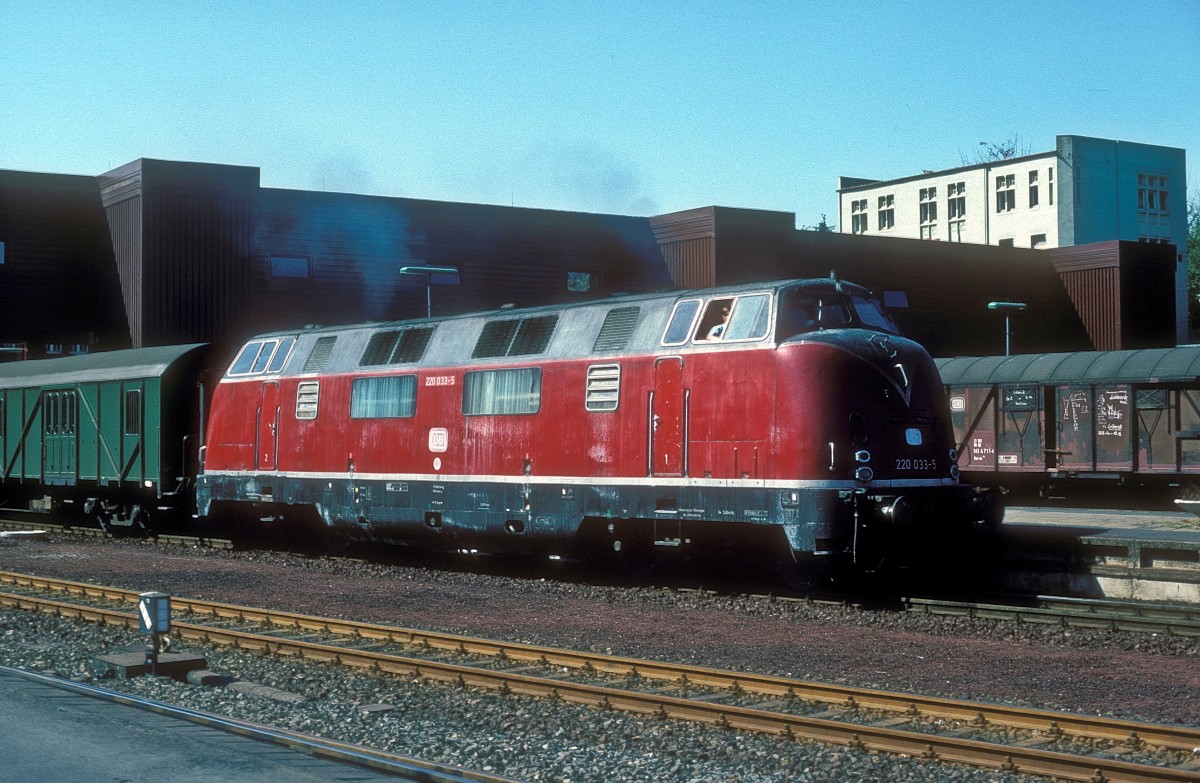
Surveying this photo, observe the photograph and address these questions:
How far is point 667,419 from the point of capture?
16375mm

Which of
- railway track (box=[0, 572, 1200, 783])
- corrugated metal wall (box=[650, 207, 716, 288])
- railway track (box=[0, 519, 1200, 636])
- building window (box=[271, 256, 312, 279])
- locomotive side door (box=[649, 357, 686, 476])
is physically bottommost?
railway track (box=[0, 572, 1200, 783])

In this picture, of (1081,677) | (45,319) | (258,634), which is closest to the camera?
(1081,677)

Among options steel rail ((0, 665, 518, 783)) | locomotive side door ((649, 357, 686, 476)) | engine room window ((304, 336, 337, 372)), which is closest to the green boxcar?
engine room window ((304, 336, 337, 372))

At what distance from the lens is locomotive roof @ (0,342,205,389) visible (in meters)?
25.2

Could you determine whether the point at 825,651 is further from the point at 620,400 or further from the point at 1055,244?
the point at 1055,244

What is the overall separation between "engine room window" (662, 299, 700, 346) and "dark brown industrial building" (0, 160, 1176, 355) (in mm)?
20316

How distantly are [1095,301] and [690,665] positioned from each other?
150 ft

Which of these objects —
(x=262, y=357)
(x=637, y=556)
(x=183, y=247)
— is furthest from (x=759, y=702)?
(x=183, y=247)

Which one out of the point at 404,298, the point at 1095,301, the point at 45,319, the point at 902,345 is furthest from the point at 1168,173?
the point at 902,345

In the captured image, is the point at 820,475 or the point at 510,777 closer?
the point at 510,777

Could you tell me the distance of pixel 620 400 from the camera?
667 inches

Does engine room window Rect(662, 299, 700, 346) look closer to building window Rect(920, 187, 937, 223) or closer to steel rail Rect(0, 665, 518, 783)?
steel rail Rect(0, 665, 518, 783)

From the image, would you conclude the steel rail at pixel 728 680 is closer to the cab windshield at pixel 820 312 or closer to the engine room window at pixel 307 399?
the cab windshield at pixel 820 312

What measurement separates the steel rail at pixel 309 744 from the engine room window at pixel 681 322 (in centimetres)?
802
